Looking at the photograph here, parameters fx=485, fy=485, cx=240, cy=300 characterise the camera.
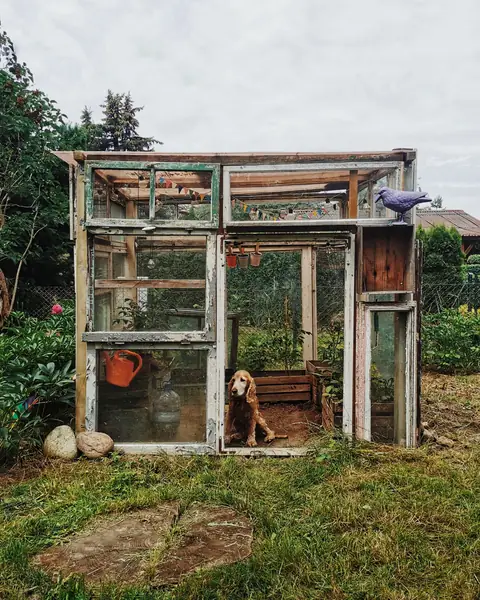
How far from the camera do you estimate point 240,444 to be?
15.4ft

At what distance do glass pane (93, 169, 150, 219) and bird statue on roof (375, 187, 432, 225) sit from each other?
6.88 feet

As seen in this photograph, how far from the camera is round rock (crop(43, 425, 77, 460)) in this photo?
4.15 metres

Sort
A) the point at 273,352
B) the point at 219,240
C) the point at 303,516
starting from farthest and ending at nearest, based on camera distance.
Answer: the point at 273,352 → the point at 219,240 → the point at 303,516

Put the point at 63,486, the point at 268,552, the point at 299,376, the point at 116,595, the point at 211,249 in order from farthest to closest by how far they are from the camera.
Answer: the point at 299,376, the point at 211,249, the point at 63,486, the point at 268,552, the point at 116,595

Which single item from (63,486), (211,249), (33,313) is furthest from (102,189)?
(33,313)

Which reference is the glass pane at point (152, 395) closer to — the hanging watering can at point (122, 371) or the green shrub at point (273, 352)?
the hanging watering can at point (122, 371)

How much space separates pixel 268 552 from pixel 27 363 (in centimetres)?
296

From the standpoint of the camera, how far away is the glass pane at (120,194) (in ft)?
14.4

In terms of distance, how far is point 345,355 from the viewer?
176 inches

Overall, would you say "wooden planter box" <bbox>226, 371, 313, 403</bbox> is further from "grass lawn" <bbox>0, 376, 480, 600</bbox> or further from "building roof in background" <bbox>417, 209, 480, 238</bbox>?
"building roof in background" <bbox>417, 209, 480, 238</bbox>

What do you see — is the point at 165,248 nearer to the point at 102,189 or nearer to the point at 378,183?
the point at 102,189

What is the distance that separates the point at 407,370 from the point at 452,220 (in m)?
18.1

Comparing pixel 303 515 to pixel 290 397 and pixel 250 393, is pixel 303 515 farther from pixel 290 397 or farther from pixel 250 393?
pixel 290 397

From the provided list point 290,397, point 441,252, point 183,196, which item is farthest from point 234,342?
point 441,252
